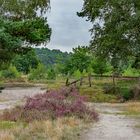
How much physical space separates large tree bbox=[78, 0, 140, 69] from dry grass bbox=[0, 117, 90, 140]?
21.4m

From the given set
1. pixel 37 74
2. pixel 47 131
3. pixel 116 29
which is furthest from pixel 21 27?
pixel 37 74

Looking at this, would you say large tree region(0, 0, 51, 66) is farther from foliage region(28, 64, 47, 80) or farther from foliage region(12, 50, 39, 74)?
foliage region(12, 50, 39, 74)

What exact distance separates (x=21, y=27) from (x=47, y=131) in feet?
91.6

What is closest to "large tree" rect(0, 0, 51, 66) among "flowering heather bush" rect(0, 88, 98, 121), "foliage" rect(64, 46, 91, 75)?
"flowering heather bush" rect(0, 88, 98, 121)

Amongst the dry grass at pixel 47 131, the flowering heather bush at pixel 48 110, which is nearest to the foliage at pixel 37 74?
the flowering heather bush at pixel 48 110

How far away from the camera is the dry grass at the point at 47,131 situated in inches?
651

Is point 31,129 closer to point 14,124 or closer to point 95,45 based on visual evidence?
point 14,124

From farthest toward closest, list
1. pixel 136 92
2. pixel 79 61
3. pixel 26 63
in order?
pixel 26 63 < pixel 79 61 < pixel 136 92

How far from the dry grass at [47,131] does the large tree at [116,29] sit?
21358mm

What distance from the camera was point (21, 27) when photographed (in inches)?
1758

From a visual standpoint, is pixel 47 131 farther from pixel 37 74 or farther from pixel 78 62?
pixel 78 62

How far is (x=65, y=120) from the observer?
2055 cm

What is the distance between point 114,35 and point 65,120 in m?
21.8

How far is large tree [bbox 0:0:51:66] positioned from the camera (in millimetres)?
44250
